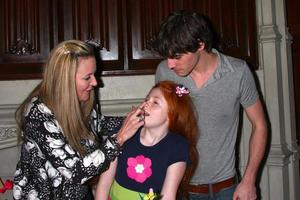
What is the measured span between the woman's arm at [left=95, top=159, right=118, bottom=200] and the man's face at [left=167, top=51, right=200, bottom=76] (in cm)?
38

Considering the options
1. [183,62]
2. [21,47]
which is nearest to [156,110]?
[183,62]

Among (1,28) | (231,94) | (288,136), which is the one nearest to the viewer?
(231,94)

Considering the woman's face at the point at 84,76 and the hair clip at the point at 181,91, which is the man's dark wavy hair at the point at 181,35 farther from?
the woman's face at the point at 84,76

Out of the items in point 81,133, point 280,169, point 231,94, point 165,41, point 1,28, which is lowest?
point 280,169

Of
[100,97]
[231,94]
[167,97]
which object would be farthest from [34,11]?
[231,94]

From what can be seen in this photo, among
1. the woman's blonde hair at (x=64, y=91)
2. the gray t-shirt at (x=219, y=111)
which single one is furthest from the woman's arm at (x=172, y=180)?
the woman's blonde hair at (x=64, y=91)

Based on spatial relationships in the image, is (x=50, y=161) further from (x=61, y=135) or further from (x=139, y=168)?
(x=139, y=168)

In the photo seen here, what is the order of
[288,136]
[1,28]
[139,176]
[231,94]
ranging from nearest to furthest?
[139,176]
[231,94]
[1,28]
[288,136]

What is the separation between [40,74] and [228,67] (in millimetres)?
1040

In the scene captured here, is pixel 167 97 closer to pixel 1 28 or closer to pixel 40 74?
pixel 40 74

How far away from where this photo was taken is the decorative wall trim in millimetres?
1998

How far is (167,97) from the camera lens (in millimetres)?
1299

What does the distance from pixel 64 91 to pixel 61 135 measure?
15 centimetres

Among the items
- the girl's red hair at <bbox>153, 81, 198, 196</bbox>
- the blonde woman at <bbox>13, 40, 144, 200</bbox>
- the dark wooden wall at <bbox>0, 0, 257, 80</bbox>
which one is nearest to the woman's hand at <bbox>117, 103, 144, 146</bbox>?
the blonde woman at <bbox>13, 40, 144, 200</bbox>
